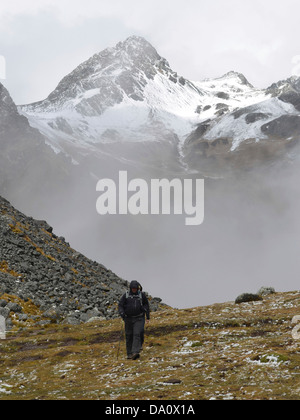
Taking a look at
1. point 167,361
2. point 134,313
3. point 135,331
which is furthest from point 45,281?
point 167,361

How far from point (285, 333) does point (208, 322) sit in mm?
7543

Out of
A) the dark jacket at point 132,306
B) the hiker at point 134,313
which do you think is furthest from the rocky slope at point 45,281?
the dark jacket at point 132,306

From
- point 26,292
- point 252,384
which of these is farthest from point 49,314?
point 252,384

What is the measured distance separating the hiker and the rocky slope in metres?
18.4

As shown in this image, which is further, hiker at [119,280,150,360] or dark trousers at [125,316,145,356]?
dark trousers at [125,316,145,356]

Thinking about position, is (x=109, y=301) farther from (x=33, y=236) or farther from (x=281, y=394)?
(x=281, y=394)

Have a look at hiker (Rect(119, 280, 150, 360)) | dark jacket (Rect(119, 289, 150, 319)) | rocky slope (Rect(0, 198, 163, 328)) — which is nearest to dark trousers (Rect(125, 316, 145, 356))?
hiker (Rect(119, 280, 150, 360))

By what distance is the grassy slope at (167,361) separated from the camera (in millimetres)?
16266

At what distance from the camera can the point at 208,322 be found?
3173cm

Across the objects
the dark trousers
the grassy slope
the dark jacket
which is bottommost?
the grassy slope

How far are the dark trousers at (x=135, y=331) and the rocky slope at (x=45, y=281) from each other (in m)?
18.2

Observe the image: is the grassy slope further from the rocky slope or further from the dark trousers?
the rocky slope

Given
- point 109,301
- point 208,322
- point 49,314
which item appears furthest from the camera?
point 109,301

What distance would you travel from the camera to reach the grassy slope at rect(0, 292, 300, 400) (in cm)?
1627
